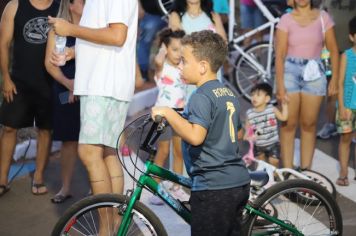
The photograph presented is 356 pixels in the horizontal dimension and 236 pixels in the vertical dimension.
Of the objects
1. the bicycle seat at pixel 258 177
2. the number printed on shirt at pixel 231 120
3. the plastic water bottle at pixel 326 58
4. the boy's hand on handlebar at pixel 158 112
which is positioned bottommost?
the bicycle seat at pixel 258 177

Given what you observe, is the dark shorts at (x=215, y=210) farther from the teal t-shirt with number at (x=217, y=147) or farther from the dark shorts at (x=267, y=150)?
Result: the dark shorts at (x=267, y=150)

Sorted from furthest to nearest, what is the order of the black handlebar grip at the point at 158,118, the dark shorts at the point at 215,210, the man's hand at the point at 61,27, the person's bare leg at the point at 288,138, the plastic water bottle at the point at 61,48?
the person's bare leg at the point at 288,138 < the plastic water bottle at the point at 61,48 < the man's hand at the point at 61,27 < the dark shorts at the point at 215,210 < the black handlebar grip at the point at 158,118

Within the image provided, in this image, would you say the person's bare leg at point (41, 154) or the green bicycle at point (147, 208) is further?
the person's bare leg at point (41, 154)

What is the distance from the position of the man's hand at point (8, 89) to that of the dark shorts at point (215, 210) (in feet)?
8.81

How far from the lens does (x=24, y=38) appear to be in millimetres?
6613

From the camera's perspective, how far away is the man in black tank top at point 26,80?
21.6 ft

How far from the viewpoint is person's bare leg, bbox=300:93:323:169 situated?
690cm

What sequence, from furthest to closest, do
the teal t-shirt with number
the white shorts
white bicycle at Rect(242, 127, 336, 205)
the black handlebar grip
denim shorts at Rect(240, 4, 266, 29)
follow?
denim shorts at Rect(240, 4, 266, 29) < white bicycle at Rect(242, 127, 336, 205) < the white shorts < the teal t-shirt with number < the black handlebar grip

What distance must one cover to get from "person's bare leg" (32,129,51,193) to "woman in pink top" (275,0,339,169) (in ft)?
7.06

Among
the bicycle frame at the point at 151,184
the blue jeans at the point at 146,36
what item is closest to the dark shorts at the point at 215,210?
the bicycle frame at the point at 151,184

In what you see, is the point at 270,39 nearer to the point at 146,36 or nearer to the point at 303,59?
the point at 146,36

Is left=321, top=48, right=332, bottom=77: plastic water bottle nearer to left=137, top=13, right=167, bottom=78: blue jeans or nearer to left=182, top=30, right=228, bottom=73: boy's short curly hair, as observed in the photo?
left=182, top=30, right=228, bottom=73: boy's short curly hair

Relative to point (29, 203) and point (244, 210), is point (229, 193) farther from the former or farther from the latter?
point (29, 203)

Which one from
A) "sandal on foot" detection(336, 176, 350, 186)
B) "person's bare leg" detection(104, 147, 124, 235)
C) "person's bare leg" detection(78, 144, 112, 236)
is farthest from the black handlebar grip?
"sandal on foot" detection(336, 176, 350, 186)
